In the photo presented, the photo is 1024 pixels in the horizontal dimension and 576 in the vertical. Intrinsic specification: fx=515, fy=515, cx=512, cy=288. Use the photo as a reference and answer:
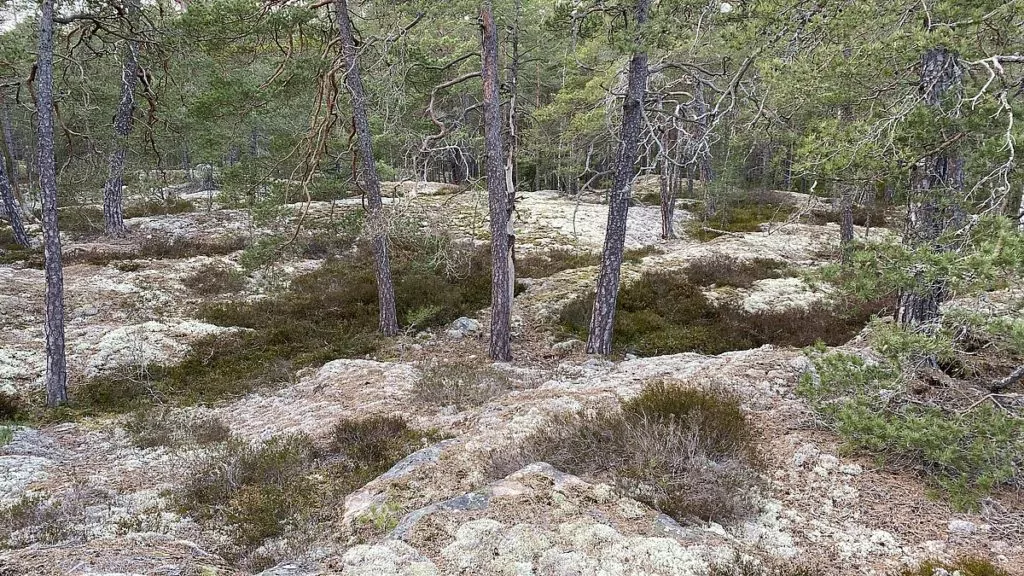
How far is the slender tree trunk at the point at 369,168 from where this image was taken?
947cm

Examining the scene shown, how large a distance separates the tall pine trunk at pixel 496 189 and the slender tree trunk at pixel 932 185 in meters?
5.70

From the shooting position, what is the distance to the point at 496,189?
8.97 metres

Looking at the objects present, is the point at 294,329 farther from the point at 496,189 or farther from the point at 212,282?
the point at 496,189

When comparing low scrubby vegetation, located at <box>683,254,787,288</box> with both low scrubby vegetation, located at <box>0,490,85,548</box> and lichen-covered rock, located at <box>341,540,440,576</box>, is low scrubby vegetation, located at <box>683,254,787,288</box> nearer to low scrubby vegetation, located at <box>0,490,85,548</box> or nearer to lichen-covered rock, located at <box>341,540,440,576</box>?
lichen-covered rock, located at <box>341,540,440,576</box>

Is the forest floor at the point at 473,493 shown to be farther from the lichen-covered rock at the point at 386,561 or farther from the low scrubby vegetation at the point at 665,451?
the low scrubby vegetation at the point at 665,451

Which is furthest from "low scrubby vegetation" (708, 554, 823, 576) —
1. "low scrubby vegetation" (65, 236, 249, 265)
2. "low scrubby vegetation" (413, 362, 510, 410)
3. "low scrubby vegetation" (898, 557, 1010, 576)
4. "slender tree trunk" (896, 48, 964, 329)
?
"low scrubby vegetation" (65, 236, 249, 265)

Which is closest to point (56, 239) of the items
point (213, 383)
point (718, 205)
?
point (213, 383)

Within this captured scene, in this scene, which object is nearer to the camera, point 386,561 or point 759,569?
point 759,569

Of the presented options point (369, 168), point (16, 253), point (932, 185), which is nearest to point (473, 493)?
point (932, 185)

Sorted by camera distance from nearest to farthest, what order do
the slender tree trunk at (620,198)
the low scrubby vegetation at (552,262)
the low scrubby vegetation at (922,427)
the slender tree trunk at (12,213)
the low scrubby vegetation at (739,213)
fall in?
the low scrubby vegetation at (922,427) → the slender tree trunk at (620,198) → the low scrubby vegetation at (552,262) → the slender tree trunk at (12,213) → the low scrubby vegetation at (739,213)

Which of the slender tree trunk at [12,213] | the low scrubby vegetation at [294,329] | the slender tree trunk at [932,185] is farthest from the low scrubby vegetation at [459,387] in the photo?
the slender tree trunk at [12,213]

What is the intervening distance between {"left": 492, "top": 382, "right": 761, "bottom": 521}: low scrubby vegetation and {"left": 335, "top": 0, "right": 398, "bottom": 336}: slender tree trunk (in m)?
6.49

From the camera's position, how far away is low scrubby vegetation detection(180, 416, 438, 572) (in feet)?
13.5

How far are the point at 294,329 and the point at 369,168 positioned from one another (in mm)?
3892
